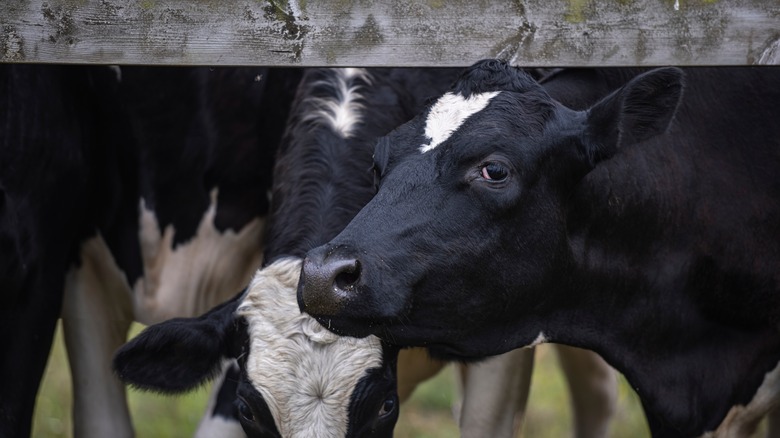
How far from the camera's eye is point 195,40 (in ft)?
10.8

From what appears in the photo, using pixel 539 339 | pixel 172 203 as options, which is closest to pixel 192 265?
pixel 172 203

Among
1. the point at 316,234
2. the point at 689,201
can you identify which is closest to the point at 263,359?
the point at 316,234

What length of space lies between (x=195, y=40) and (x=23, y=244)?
5.10ft

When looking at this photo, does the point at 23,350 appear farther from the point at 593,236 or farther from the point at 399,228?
the point at 593,236

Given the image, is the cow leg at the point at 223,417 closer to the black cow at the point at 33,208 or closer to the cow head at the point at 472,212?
the black cow at the point at 33,208

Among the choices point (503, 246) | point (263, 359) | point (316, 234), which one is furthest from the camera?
point (316, 234)

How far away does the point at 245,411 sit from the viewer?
3863 millimetres

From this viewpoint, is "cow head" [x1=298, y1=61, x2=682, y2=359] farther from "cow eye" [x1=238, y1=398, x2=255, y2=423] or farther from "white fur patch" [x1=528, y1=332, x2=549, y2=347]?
"cow eye" [x1=238, y1=398, x2=255, y2=423]

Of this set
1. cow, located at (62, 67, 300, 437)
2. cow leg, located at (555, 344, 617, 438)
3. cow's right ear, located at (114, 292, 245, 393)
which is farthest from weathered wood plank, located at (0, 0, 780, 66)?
cow leg, located at (555, 344, 617, 438)

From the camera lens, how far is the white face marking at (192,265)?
17.9 feet

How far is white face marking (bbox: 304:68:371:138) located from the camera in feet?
14.6

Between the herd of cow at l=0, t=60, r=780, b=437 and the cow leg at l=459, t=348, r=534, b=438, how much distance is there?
1 centimetres

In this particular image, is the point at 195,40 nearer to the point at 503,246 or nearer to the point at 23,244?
the point at 503,246

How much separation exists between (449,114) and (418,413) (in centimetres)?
441
